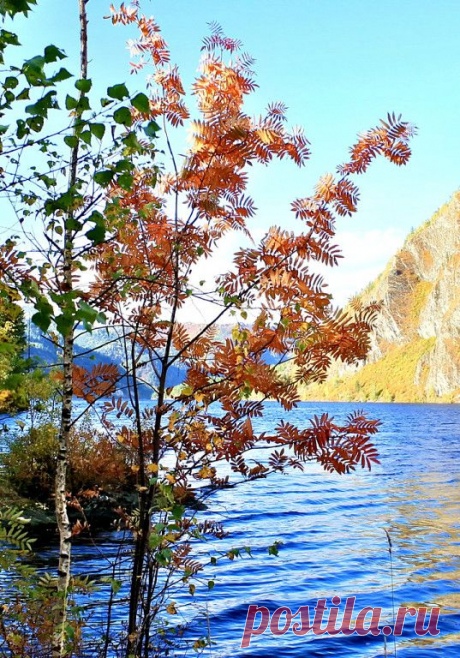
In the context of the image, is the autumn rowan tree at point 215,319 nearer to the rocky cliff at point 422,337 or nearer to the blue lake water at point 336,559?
the blue lake water at point 336,559

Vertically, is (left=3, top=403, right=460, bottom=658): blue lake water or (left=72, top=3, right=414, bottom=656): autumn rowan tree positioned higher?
(left=72, top=3, right=414, bottom=656): autumn rowan tree

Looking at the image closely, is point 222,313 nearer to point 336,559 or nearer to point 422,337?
point 336,559

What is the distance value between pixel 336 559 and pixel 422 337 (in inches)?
7123

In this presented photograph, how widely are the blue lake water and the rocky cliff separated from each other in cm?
12631

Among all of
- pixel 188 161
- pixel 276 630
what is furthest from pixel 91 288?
pixel 276 630

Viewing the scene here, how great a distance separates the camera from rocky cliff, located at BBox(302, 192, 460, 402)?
151 metres

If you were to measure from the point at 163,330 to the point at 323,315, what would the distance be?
1286mm

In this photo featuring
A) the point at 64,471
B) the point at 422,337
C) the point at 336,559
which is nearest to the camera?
the point at 64,471

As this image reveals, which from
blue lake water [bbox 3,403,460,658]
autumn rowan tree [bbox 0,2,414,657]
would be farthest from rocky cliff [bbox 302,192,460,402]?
autumn rowan tree [bbox 0,2,414,657]

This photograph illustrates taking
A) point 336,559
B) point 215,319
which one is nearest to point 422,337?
point 336,559

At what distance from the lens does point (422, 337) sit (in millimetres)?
186750

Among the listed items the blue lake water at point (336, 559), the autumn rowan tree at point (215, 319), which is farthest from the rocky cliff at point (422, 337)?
the autumn rowan tree at point (215, 319)

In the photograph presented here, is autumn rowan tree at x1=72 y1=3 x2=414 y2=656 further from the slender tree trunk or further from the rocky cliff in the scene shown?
the rocky cliff

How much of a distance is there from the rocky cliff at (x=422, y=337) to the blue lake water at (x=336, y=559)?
414 ft
